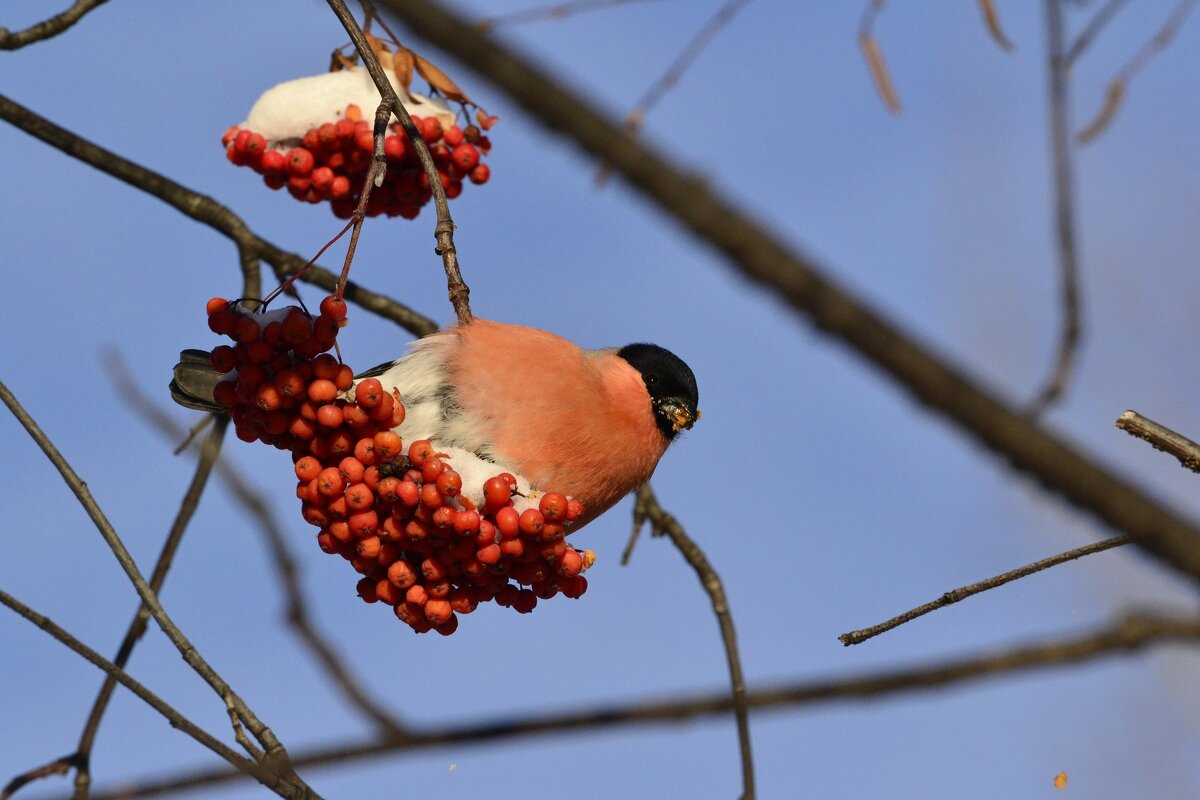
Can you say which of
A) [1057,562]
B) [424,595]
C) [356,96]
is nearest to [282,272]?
[356,96]

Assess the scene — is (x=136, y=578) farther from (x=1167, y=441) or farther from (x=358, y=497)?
(x=1167, y=441)

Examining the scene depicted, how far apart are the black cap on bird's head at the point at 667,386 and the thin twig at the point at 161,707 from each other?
163 centimetres

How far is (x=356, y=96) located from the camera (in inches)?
129

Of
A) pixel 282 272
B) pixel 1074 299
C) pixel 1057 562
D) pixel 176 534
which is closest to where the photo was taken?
pixel 1074 299

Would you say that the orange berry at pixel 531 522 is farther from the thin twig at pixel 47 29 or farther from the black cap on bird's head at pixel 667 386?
the thin twig at pixel 47 29

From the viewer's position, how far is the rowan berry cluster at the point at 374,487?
2281 mm

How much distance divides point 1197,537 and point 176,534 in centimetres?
293

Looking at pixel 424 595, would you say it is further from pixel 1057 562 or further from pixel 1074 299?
pixel 1074 299

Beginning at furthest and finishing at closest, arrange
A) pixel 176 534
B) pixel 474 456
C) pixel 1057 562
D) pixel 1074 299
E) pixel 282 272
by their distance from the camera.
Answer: pixel 282 272 < pixel 176 534 < pixel 474 456 < pixel 1057 562 < pixel 1074 299

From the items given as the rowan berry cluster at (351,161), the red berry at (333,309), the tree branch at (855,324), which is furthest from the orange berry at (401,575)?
the tree branch at (855,324)

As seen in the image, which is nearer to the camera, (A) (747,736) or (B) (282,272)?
(A) (747,736)

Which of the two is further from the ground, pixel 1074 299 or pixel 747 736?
pixel 747 736

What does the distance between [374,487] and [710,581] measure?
1.38m

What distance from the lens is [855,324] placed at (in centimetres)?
59
